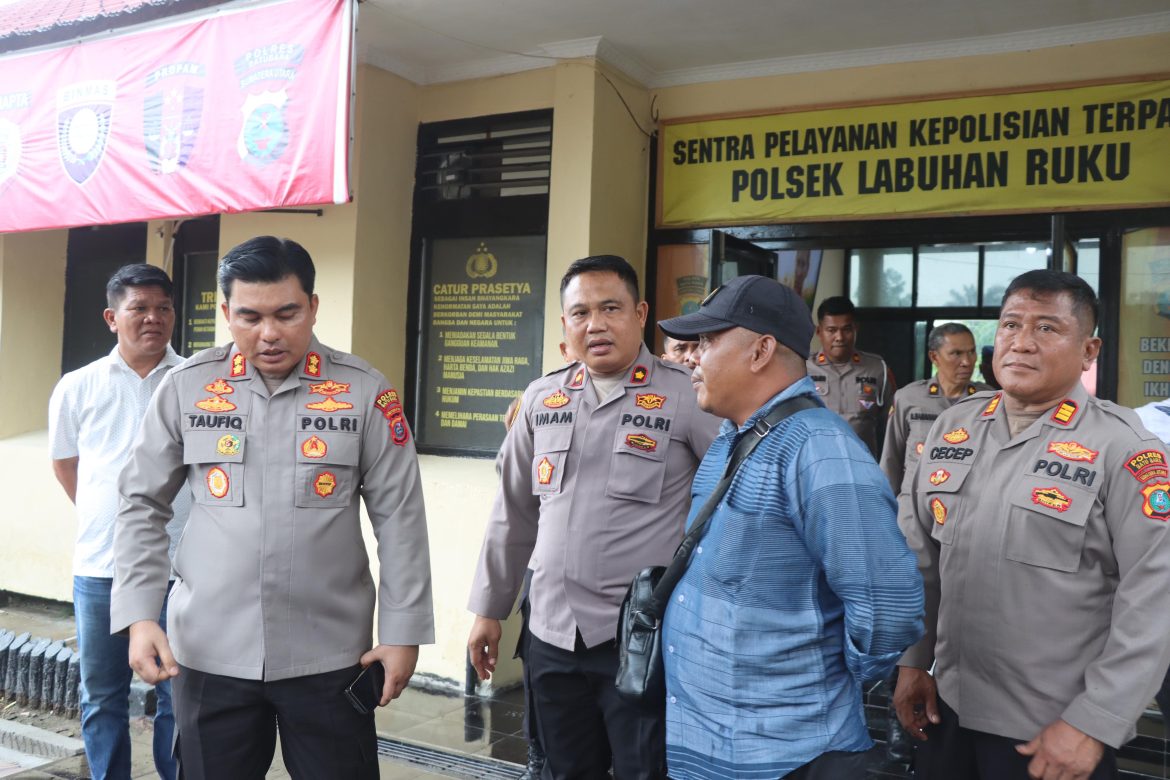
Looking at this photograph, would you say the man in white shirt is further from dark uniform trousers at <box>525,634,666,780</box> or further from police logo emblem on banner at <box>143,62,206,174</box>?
police logo emblem on banner at <box>143,62,206,174</box>

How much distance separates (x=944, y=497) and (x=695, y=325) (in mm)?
914

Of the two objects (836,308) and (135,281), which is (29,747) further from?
(836,308)

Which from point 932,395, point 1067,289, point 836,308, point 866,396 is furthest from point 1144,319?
point 1067,289

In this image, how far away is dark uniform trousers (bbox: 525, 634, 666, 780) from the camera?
101 inches

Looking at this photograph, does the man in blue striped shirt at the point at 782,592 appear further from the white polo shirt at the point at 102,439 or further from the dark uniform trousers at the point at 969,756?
the white polo shirt at the point at 102,439

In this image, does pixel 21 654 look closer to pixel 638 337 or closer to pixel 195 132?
pixel 195 132

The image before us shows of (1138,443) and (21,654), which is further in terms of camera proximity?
(21,654)

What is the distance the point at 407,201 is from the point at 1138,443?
194 inches

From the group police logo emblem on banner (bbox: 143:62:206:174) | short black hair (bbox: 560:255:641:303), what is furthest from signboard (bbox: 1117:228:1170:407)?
police logo emblem on banner (bbox: 143:62:206:174)

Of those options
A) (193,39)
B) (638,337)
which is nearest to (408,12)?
(193,39)

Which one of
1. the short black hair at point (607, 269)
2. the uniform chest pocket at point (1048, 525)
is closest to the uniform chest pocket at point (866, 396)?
the short black hair at point (607, 269)

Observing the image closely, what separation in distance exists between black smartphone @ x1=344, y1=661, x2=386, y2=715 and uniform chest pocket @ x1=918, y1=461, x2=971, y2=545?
59.3 inches

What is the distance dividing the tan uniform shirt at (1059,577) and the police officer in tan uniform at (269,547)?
139cm

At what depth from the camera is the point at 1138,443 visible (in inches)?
86.9
